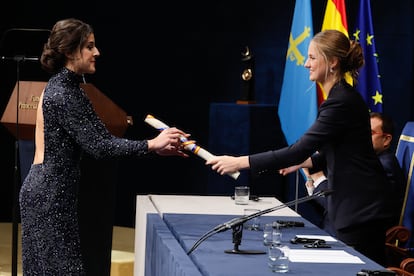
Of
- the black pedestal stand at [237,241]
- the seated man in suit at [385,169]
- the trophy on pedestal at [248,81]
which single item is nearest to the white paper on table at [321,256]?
the black pedestal stand at [237,241]

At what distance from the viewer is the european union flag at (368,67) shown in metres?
6.19

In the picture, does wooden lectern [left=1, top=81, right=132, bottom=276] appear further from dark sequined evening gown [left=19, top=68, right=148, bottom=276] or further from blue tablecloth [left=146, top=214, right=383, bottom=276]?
dark sequined evening gown [left=19, top=68, right=148, bottom=276]

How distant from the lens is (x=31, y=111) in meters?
4.66

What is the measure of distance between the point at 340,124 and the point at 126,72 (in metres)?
4.49

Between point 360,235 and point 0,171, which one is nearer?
point 360,235

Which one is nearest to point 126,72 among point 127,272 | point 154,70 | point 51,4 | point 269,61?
point 154,70

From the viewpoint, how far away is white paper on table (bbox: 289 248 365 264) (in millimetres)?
3133

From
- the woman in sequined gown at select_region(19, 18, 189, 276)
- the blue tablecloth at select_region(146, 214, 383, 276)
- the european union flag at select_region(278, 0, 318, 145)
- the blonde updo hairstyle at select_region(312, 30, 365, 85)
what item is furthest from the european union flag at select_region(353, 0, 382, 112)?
the woman in sequined gown at select_region(19, 18, 189, 276)

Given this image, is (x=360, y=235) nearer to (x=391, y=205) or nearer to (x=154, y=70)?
(x=391, y=205)

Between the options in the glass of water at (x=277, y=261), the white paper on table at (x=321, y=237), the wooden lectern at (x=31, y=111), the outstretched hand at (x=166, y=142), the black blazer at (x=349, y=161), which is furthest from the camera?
the wooden lectern at (x=31, y=111)

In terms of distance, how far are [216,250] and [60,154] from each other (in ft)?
2.61

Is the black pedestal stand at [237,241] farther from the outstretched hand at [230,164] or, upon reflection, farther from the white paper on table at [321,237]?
the outstretched hand at [230,164]

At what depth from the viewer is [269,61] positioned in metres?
7.36

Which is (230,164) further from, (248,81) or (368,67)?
(248,81)
